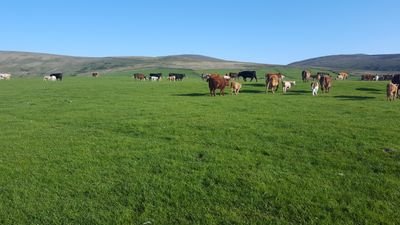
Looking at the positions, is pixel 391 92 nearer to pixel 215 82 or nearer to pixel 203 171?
pixel 215 82

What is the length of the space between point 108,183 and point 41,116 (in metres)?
13.4

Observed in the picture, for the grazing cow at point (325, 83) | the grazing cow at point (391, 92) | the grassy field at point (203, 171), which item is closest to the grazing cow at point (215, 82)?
the grazing cow at point (325, 83)

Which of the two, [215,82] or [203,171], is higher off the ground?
[215,82]

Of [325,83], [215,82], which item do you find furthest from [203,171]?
[325,83]

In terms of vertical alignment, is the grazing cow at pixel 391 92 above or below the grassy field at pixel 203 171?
above

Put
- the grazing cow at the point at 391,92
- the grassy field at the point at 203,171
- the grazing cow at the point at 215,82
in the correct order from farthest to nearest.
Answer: the grazing cow at the point at 215,82 < the grazing cow at the point at 391,92 < the grassy field at the point at 203,171

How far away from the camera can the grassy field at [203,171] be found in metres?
9.20

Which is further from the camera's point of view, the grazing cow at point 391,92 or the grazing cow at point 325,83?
the grazing cow at point 325,83

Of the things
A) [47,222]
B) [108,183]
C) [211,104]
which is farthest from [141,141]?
[211,104]

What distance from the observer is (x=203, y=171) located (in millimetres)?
11500

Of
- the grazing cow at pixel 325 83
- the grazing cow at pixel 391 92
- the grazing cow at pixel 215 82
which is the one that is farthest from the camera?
the grazing cow at pixel 325 83

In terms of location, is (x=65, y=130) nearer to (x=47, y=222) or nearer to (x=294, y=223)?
(x=47, y=222)

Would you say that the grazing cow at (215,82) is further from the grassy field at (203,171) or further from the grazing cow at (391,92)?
the grassy field at (203,171)

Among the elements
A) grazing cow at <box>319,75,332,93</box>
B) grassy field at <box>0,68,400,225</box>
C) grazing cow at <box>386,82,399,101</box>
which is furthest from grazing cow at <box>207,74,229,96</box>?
grassy field at <box>0,68,400,225</box>
